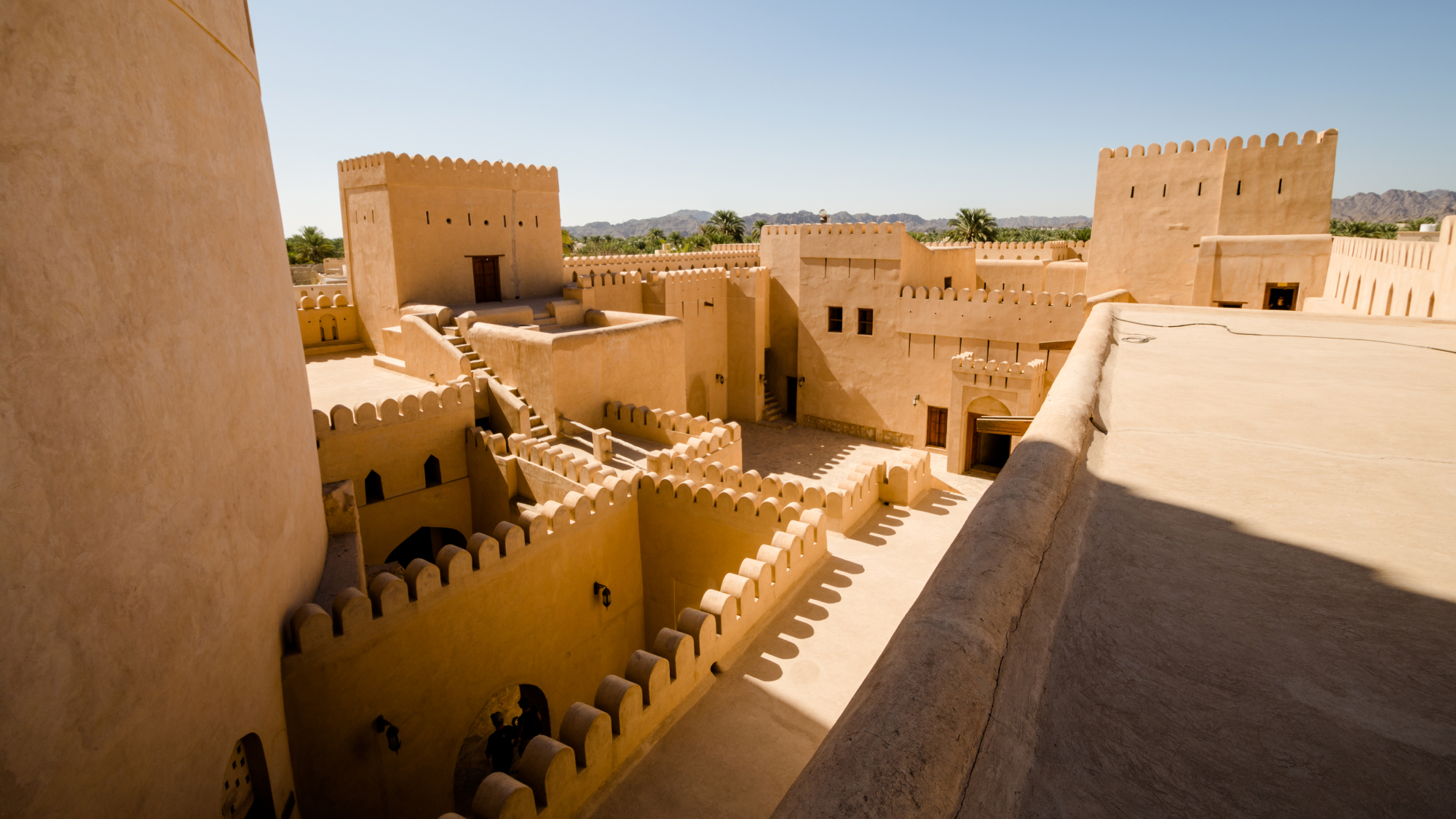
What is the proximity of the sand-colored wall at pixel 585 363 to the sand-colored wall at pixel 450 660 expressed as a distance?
303 centimetres

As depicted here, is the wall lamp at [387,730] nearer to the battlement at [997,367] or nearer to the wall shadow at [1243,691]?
the wall shadow at [1243,691]

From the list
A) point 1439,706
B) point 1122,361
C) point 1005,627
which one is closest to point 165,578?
point 1005,627

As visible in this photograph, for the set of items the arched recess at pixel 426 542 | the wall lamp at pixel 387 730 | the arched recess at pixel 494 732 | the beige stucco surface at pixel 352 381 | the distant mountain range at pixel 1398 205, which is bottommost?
the arched recess at pixel 494 732

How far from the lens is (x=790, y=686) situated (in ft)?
17.6

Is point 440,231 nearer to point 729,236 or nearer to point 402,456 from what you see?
point 402,456

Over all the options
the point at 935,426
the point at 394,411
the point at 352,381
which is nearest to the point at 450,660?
the point at 394,411

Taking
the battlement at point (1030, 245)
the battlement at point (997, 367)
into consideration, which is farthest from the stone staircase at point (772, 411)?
the battlement at point (1030, 245)

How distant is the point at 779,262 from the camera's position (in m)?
20.4

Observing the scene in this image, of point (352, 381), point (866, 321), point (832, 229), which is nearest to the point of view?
point (352, 381)

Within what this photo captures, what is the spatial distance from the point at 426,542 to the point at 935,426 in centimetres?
1253

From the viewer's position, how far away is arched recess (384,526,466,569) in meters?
11.3

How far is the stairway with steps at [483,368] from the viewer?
11.3 meters

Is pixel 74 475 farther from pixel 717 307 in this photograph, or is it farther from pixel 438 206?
pixel 717 307

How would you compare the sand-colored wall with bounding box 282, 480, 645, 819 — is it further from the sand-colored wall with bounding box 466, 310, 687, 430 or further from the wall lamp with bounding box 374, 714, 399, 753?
the sand-colored wall with bounding box 466, 310, 687, 430
